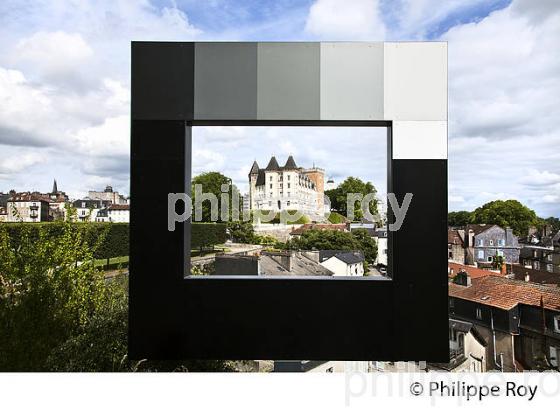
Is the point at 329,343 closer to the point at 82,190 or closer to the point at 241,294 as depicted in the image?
the point at 241,294

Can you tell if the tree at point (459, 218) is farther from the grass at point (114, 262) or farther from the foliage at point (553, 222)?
the grass at point (114, 262)

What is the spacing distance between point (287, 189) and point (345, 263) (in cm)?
81

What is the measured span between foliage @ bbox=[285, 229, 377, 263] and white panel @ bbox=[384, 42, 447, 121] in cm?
106

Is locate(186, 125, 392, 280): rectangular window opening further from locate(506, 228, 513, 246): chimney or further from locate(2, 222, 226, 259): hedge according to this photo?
locate(506, 228, 513, 246): chimney

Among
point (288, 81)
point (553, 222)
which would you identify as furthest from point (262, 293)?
point (553, 222)

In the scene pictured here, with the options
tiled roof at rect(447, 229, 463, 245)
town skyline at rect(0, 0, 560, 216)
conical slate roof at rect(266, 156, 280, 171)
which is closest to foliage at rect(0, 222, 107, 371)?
town skyline at rect(0, 0, 560, 216)

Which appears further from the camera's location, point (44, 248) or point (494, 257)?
point (44, 248)

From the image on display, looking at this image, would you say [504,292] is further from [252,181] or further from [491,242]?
[252,181]

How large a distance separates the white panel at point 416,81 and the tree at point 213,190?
136 cm

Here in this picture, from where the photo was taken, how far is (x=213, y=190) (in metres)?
3.09

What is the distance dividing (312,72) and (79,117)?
2.58m

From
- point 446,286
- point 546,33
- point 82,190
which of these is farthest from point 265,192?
point 546,33

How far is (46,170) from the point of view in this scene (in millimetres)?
3857

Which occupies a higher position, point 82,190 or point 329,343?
point 82,190
